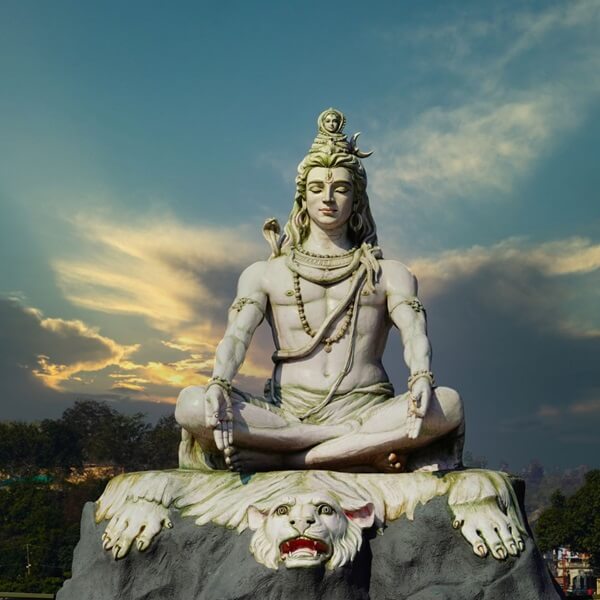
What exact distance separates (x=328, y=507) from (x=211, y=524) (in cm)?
89

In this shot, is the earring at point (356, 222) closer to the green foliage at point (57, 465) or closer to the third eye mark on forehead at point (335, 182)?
the third eye mark on forehead at point (335, 182)

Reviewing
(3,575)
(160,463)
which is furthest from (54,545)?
(160,463)

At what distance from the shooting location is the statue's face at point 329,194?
8.46 meters

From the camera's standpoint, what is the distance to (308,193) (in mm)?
8586

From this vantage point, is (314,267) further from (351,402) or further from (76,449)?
(76,449)

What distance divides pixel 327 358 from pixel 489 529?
2.12 metres

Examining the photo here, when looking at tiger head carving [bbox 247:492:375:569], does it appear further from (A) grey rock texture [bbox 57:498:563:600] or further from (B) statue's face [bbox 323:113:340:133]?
(B) statue's face [bbox 323:113:340:133]

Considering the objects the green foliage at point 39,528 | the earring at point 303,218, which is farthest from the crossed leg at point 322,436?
the green foliage at point 39,528

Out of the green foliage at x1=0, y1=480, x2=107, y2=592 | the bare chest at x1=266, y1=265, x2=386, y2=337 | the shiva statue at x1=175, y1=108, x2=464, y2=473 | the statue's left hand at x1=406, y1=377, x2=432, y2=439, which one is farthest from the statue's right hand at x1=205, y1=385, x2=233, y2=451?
→ the green foliage at x1=0, y1=480, x2=107, y2=592

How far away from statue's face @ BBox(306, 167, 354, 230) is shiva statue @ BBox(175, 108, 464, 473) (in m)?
0.01

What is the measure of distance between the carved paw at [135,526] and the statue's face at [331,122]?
353 centimetres

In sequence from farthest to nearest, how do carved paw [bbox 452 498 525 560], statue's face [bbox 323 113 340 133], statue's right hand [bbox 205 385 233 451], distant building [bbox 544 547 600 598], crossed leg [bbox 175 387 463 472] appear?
distant building [bbox 544 547 600 598] < statue's face [bbox 323 113 340 133] < crossed leg [bbox 175 387 463 472] < statue's right hand [bbox 205 385 233 451] < carved paw [bbox 452 498 525 560]

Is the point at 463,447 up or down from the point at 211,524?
up

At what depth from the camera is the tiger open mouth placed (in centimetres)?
632
